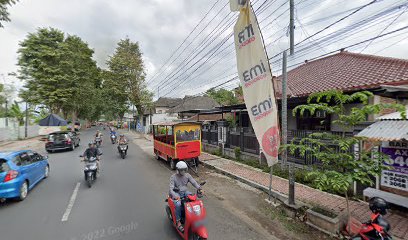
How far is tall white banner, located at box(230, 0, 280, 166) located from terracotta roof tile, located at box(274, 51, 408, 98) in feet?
13.9

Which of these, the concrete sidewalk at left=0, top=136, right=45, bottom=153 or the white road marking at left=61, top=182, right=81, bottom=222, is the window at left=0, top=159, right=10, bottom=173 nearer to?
the white road marking at left=61, top=182, right=81, bottom=222

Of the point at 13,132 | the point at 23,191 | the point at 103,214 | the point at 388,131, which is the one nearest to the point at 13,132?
the point at 13,132

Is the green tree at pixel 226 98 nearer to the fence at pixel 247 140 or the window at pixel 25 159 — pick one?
the fence at pixel 247 140

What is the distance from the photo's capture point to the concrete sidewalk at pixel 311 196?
4.61m

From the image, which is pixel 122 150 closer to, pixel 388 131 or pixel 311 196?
pixel 311 196

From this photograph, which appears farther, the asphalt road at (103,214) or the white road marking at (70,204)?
the white road marking at (70,204)

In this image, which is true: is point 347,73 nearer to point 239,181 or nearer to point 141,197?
point 239,181

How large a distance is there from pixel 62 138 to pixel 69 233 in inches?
544

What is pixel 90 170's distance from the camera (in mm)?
7648

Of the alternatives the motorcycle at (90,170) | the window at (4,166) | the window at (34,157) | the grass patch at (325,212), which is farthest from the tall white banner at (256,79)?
the window at (34,157)

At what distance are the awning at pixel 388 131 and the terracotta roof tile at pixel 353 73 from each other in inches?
108

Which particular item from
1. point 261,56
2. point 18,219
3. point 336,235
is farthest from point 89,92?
point 336,235

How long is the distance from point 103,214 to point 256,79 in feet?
18.1

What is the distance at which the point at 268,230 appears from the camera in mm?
4637
